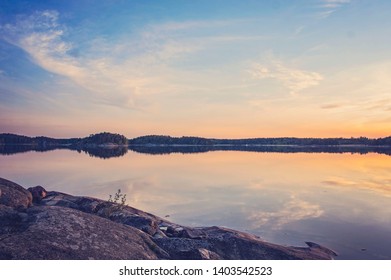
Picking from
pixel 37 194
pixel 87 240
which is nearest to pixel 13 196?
pixel 37 194

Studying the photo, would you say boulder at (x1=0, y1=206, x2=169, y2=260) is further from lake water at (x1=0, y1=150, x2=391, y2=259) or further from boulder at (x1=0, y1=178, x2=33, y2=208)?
lake water at (x1=0, y1=150, x2=391, y2=259)

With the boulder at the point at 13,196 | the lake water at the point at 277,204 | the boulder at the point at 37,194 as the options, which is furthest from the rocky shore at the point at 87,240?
the lake water at the point at 277,204

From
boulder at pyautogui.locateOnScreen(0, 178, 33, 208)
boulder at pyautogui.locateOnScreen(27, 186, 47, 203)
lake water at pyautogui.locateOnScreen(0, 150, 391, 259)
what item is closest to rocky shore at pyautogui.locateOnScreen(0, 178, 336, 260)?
boulder at pyautogui.locateOnScreen(0, 178, 33, 208)

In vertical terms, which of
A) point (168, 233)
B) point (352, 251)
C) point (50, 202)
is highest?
point (50, 202)

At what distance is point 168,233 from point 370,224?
11249 millimetres

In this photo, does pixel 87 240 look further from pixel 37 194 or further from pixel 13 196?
pixel 37 194

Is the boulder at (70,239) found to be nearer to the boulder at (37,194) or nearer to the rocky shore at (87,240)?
the rocky shore at (87,240)

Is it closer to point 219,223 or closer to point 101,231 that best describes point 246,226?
point 219,223

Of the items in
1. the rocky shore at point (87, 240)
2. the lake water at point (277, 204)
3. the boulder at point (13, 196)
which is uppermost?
the boulder at point (13, 196)

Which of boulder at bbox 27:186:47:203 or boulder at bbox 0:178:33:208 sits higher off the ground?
boulder at bbox 0:178:33:208

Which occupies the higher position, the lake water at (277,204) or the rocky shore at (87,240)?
the rocky shore at (87,240)

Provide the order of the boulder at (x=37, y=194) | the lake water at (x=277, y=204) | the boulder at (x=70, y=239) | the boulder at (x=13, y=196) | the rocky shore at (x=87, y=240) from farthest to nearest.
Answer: the lake water at (x=277, y=204) < the boulder at (x=37, y=194) < the boulder at (x=13, y=196) < the rocky shore at (x=87, y=240) < the boulder at (x=70, y=239)
